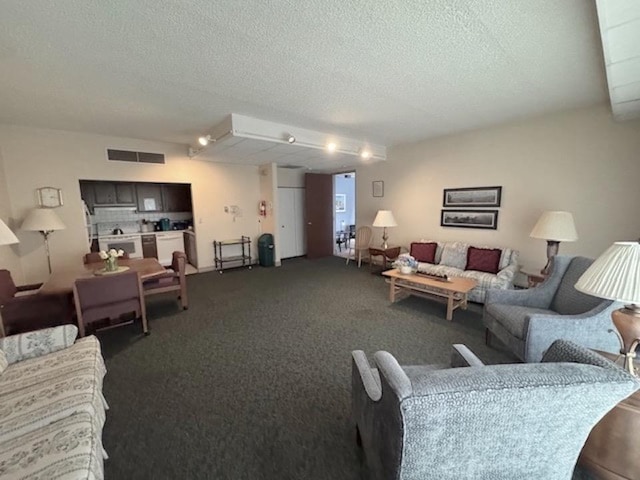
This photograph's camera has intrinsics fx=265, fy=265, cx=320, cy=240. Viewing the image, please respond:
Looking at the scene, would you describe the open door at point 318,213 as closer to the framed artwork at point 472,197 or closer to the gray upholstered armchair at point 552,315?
the framed artwork at point 472,197

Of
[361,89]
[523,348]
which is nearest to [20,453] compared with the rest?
[523,348]

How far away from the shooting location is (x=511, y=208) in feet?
13.6

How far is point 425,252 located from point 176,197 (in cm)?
616

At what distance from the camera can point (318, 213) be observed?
23.3 feet

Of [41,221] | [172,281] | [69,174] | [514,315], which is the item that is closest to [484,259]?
[514,315]

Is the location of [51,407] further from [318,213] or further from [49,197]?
[318,213]

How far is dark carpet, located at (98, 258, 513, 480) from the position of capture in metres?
1.56

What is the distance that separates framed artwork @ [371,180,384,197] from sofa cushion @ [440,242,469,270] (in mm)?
1965

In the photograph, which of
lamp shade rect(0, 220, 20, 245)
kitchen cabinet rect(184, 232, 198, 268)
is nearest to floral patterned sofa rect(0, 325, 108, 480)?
lamp shade rect(0, 220, 20, 245)

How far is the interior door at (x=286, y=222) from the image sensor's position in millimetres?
6816

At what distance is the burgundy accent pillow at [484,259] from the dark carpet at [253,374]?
2.75ft

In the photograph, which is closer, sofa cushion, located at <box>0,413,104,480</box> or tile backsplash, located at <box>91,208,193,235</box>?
sofa cushion, located at <box>0,413,104,480</box>

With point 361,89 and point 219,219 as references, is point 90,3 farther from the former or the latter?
point 219,219

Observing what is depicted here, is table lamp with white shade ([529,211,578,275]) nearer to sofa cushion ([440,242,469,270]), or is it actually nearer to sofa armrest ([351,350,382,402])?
sofa cushion ([440,242,469,270])
